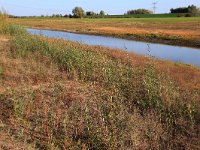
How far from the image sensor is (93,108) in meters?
9.92

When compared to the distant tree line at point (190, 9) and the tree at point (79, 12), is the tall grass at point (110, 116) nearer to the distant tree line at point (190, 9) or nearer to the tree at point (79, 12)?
the distant tree line at point (190, 9)

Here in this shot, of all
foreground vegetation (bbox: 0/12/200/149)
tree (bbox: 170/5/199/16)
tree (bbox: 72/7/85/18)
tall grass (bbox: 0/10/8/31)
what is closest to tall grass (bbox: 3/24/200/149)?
foreground vegetation (bbox: 0/12/200/149)

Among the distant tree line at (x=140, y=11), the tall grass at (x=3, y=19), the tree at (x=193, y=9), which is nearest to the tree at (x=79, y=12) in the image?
the distant tree line at (x=140, y=11)

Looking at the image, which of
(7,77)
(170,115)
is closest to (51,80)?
(7,77)

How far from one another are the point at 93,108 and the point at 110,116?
139cm

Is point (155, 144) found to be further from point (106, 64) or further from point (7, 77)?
point (7, 77)

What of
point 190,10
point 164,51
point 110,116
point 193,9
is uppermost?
point 193,9

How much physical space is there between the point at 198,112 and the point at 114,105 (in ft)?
7.16

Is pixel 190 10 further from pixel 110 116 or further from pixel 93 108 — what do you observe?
pixel 110 116

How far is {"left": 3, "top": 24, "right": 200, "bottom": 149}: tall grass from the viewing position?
829cm

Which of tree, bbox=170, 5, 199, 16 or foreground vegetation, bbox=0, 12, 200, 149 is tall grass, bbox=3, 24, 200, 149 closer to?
foreground vegetation, bbox=0, 12, 200, 149

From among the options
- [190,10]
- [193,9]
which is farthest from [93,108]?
[190,10]

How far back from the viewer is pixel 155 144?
332 inches

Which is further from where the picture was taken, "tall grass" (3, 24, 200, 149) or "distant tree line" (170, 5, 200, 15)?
"distant tree line" (170, 5, 200, 15)
